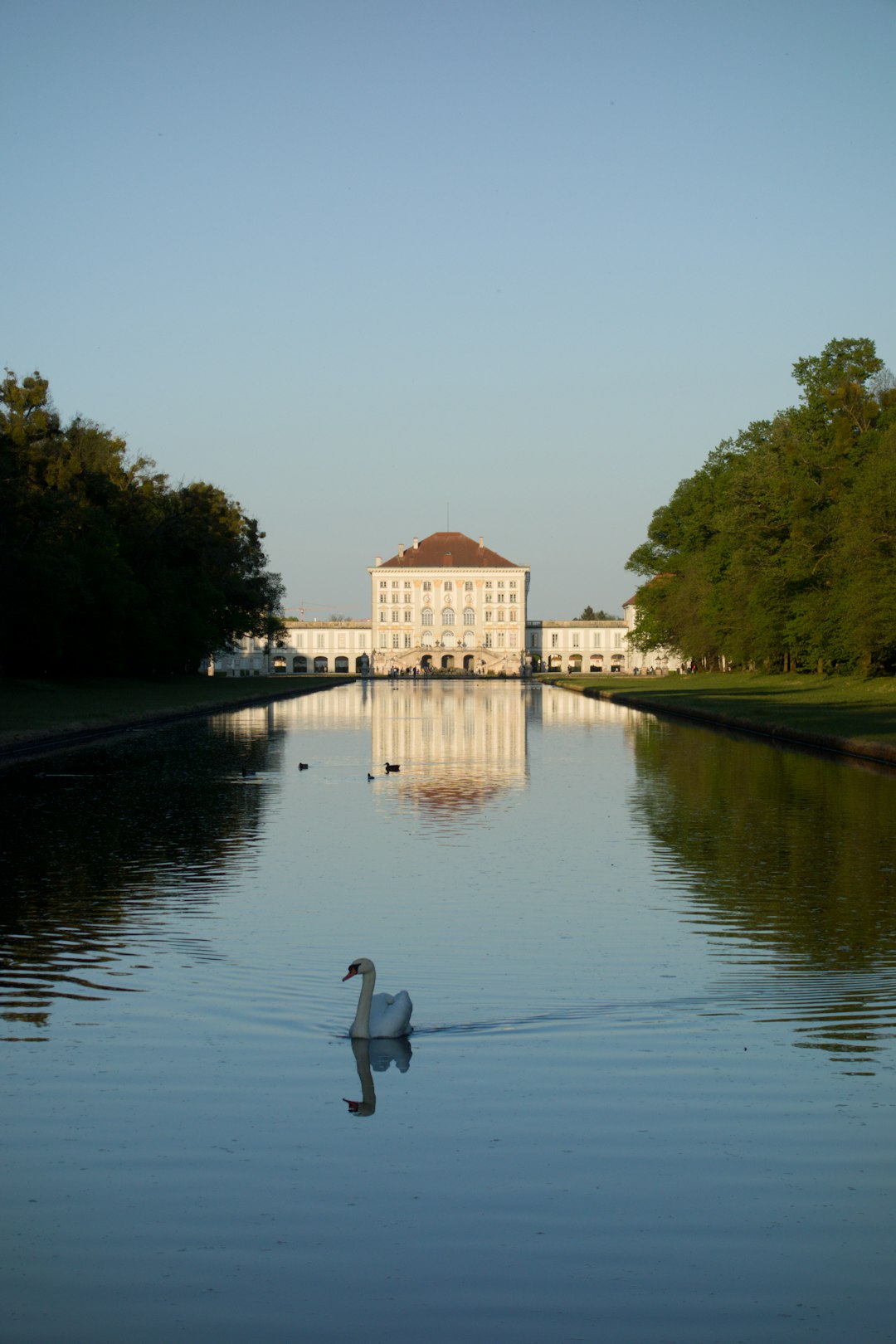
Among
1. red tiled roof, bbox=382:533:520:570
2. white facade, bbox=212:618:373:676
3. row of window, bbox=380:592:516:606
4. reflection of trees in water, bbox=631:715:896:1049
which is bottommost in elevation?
reflection of trees in water, bbox=631:715:896:1049

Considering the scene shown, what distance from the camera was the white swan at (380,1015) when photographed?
711cm

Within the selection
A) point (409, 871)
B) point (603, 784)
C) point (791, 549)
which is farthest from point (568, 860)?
point (791, 549)

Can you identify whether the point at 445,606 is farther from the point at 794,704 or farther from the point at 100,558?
the point at 794,704

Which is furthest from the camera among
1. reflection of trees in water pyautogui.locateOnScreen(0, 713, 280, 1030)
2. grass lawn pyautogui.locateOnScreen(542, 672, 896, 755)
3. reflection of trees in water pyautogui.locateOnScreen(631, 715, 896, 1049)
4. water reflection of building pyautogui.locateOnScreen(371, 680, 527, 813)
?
grass lawn pyautogui.locateOnScreen(542, 672, 896, 755)

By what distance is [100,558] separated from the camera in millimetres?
55219

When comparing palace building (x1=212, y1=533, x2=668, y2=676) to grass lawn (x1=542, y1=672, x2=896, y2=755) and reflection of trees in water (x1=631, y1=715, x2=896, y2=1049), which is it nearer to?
grass lawn (x1=542, y1=672, x2=896, y2=755)

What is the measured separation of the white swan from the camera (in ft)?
23.3

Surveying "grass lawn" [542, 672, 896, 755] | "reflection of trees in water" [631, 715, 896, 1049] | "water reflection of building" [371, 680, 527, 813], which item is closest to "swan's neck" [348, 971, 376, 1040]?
"reflection of trees in water" [631, 715, 896, 1049]

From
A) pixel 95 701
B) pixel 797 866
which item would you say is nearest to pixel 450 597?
pixel 95 701

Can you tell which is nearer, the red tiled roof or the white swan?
the white swan

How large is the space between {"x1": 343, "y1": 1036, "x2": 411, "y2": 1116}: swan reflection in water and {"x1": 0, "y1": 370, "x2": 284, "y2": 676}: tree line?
42.7m

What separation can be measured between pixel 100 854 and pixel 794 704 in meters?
34.0

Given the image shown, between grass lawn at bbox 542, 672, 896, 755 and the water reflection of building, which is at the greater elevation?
grass lawn at bbox 542, 672, 896, 755

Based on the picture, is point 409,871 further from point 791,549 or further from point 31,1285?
point 791,549
